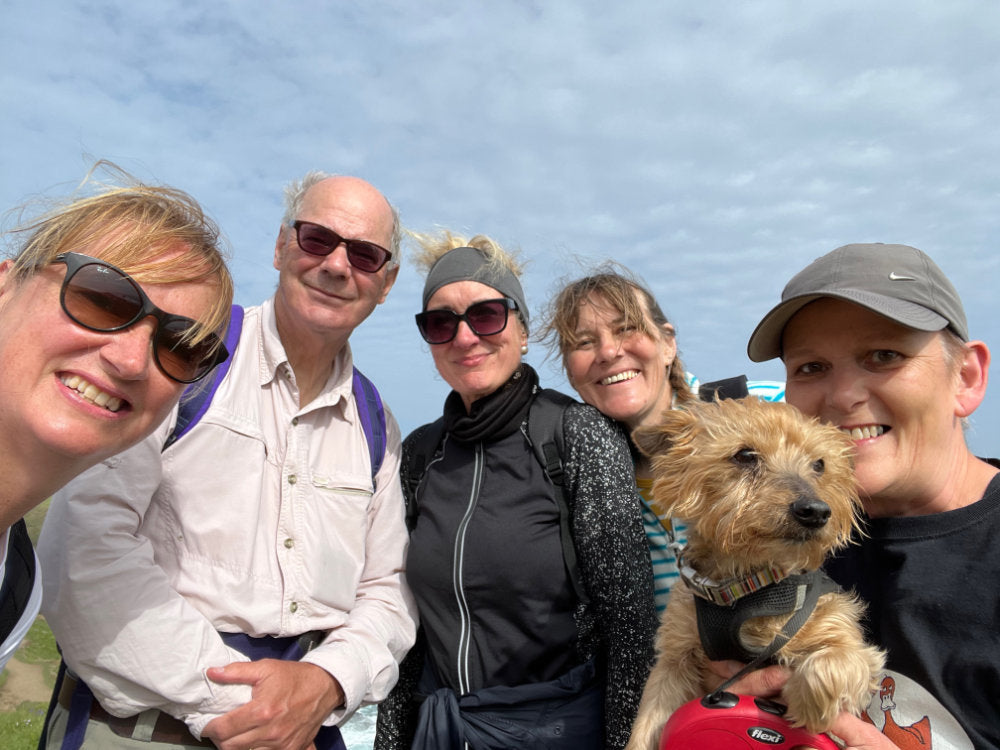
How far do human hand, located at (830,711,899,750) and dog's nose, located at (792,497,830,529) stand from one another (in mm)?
766

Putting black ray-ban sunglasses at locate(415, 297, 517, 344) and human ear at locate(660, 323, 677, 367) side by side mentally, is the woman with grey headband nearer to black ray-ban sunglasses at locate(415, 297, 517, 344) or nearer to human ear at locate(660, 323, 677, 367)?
black ray-ban sunglasses at locate(415, 297, 517, 344)

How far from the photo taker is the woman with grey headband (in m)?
3.47

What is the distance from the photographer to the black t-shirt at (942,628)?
8.02ft

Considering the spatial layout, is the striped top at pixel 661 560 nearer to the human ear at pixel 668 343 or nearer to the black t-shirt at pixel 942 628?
the human ear at pixel 668 343

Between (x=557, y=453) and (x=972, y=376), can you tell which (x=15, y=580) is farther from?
(x=972, y=376)

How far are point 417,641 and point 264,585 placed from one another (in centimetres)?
133

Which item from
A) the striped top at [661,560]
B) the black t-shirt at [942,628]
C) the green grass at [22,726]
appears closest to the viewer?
the black t-shirt at [942,628]

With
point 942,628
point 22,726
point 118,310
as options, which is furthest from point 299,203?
point 22,726

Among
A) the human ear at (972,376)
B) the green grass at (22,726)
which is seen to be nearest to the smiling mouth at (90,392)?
the human ear at (972,376)

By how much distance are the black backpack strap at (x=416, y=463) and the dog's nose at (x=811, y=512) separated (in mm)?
2226

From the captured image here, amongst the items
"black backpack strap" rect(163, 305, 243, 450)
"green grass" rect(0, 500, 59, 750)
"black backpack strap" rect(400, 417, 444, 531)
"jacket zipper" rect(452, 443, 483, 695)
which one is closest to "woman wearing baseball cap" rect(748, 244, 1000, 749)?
"jacket zipper" rect(452, 443, 483, 695)

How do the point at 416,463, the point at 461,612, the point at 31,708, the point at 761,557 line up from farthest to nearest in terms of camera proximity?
the point at 31,708
the point at 416,463
the point at 461,612
the point at 761,557

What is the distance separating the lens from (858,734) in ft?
8.38

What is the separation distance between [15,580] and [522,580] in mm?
2300
